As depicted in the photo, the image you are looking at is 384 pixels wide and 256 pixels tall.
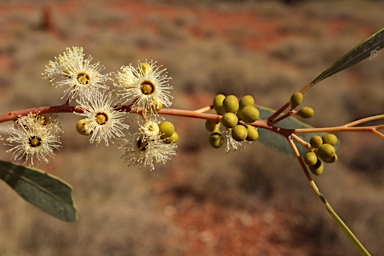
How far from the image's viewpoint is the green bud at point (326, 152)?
1017 millimetres

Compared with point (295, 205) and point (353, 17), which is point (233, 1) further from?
point (295, 205)

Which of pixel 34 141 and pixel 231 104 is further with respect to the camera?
pixel 34 141

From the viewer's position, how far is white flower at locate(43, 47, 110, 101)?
118 cm

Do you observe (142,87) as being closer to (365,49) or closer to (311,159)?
(311,159)

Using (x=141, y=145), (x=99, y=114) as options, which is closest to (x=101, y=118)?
(x=99, y=114)

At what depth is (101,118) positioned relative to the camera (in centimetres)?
115

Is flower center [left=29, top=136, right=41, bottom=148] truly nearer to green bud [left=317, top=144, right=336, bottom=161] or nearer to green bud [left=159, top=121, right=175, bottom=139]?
green bud [left=159, top=121, right=175, bottom=139]

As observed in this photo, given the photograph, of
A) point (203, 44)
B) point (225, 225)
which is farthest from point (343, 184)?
point (203, 44)

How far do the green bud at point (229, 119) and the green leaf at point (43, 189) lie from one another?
1.76 feet

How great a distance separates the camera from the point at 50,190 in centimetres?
129

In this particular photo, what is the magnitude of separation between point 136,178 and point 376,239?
10.1ft

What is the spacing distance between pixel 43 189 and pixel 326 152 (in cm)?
85

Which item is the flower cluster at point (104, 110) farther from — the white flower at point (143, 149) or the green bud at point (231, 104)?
the green bud at point (231, 104)

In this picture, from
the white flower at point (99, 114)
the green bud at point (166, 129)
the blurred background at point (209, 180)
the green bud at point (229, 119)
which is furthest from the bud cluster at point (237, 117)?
the blurred background at point (209, 180)
